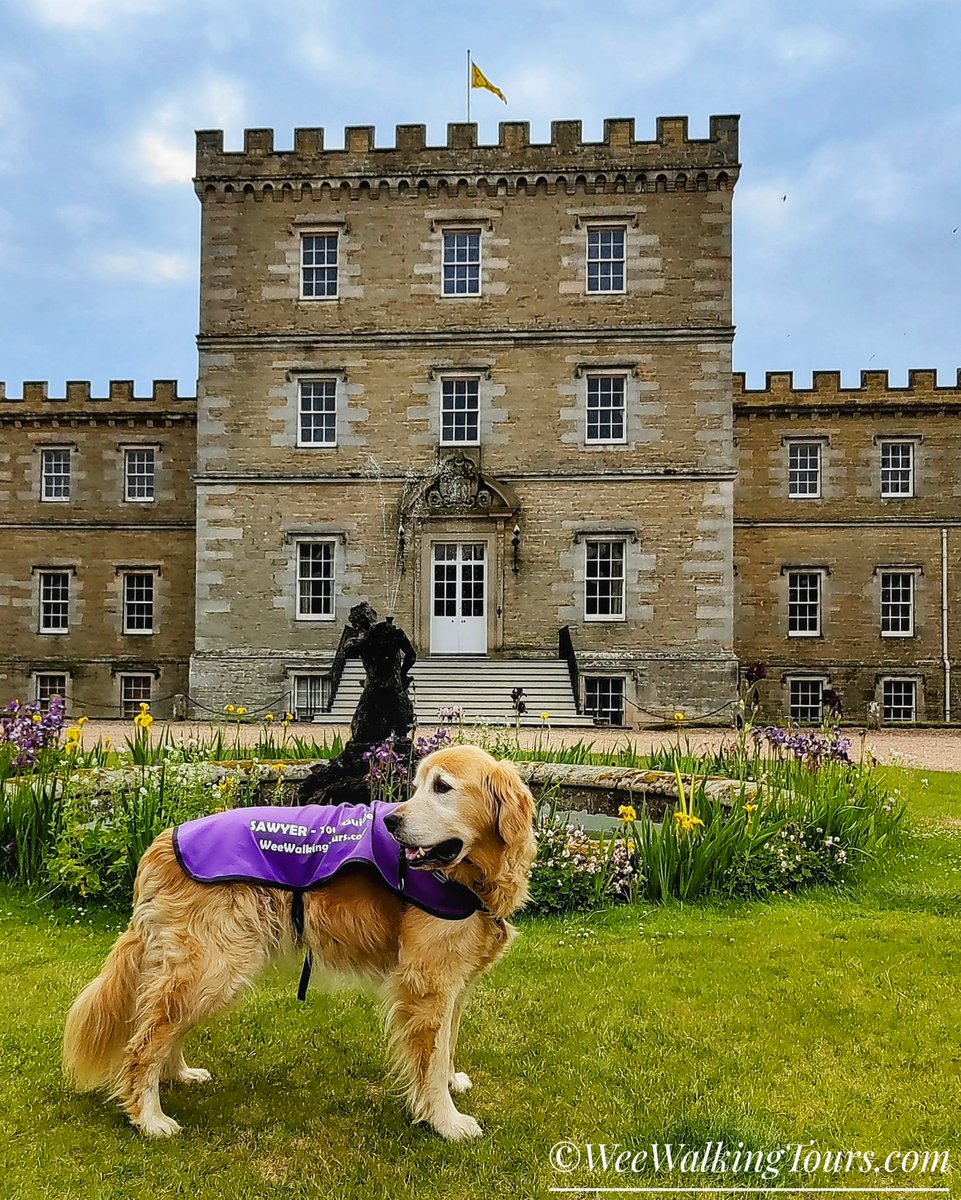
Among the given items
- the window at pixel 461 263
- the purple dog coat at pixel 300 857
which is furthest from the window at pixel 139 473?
the purple dog coat at pixel 300 857

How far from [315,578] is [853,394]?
17.9 meters

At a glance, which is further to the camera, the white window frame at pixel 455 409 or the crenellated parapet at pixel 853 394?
the crenellated parapet at pixel 853 394

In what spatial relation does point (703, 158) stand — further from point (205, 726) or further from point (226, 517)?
point (205, 726)

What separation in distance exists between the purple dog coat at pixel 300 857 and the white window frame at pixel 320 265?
22.2 m

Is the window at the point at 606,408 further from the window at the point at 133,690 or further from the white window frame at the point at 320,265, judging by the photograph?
the window at the point at 133,690

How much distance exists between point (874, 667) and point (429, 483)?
1509 cm

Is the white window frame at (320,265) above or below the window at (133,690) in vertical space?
above

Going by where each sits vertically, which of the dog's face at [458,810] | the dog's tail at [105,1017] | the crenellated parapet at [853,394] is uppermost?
the crenellated parapet at [853,394]

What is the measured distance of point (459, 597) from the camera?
2358cm

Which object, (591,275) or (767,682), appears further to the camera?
(767,682)

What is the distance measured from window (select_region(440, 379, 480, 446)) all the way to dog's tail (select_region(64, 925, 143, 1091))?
2081 centimetres

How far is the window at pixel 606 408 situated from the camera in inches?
922

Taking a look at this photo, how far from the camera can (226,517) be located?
77.8 ft

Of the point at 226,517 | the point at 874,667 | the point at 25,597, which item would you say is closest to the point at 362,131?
the point at 226,517
